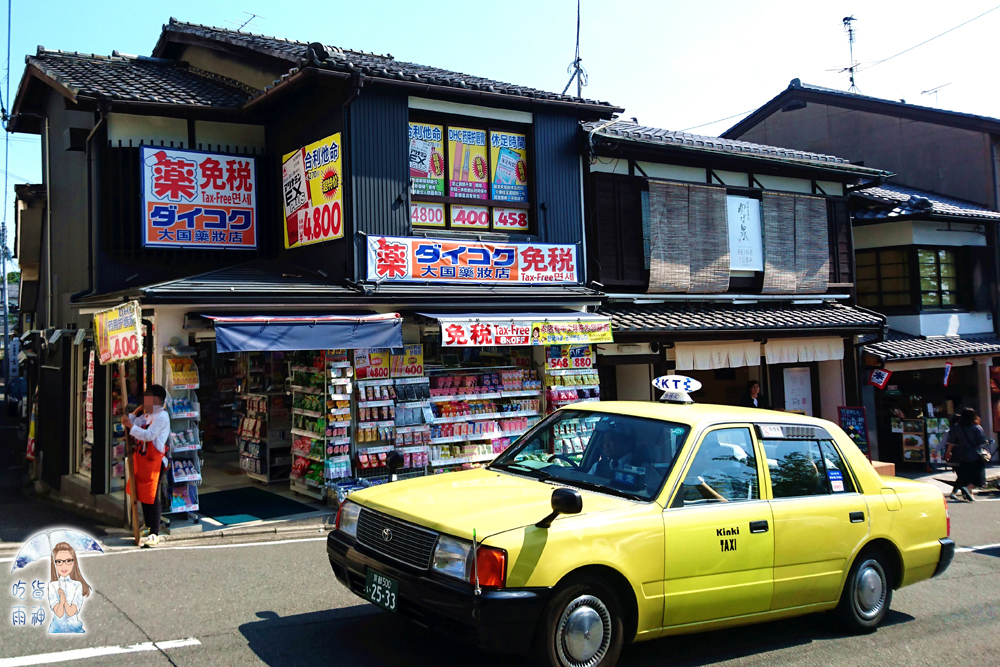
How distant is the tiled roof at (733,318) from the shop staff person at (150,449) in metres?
7.23

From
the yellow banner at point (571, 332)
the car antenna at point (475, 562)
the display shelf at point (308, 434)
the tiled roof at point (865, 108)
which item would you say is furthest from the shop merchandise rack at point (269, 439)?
the tiled roof at point (865, 108)

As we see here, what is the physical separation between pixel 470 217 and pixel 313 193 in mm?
2401

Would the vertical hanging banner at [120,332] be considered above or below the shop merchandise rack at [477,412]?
above

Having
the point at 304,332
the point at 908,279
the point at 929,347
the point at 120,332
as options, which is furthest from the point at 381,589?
the point at 908,279

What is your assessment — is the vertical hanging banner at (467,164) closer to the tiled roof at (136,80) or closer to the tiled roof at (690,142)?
the tiled roof at (690,142)

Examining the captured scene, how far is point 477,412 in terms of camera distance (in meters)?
12.0

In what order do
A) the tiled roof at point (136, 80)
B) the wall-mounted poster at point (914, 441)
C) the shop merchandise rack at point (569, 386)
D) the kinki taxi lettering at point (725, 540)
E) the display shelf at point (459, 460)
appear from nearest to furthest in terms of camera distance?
the kinki taxi lettering at point (725, 540), the tiled roof at point (136, 80), the display shelf at point (459, 460), the shop merchandise rack at point (569, 386), the wall-mounted poster at point (914, 441)

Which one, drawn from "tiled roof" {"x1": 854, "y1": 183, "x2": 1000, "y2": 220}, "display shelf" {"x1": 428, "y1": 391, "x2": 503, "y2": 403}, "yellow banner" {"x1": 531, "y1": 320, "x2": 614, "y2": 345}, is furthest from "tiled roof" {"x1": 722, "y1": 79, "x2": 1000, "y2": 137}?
"display shelf" {"x1": 428, "y1": 391, "x2": 503, "y2": 403}

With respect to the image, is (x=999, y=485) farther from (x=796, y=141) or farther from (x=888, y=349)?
(x=796, y=141)

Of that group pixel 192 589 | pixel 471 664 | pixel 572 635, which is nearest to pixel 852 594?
pixel 572 635

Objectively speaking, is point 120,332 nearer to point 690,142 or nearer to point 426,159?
point 426,159

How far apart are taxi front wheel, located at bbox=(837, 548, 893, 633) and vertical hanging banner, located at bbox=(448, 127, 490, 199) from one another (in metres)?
7.79

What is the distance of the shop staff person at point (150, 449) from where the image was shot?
27.9ft

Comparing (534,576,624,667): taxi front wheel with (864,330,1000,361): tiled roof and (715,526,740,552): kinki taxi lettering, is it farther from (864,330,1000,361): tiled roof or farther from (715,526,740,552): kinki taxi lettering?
(864,330,1000,361): tiled roof
